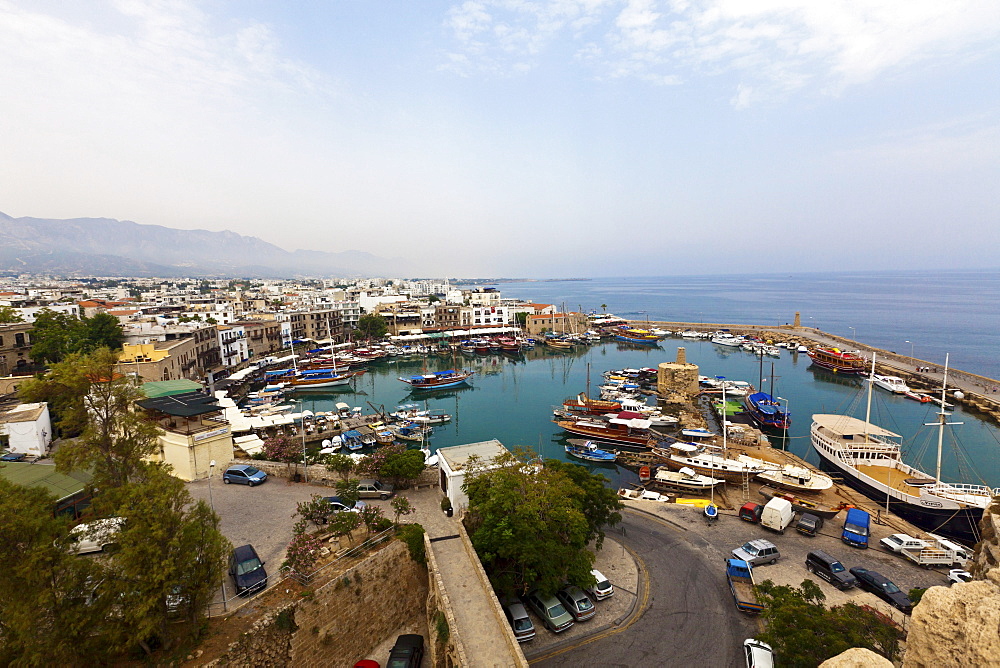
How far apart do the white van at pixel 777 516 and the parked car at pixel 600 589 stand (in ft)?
24.0

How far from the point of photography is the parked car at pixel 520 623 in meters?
11.1

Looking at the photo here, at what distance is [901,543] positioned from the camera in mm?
14859

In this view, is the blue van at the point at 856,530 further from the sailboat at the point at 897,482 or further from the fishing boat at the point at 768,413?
the fishing boat at the point at 768,413

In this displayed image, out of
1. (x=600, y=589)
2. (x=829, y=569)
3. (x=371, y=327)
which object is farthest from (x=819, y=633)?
(x=371, y=327)

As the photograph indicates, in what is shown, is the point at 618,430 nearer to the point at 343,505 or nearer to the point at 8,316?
the point at 343,505

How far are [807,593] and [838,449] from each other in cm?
1620

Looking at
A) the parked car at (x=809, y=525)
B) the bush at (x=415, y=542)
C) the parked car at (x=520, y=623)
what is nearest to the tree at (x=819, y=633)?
the parked car at (x=520, y=623)

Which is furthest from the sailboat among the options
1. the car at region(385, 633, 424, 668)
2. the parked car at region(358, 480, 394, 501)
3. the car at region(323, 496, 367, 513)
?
the car at region(323, 496, 367, 513)

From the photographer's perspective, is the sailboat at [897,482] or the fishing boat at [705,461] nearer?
the sailboat at [897,482]

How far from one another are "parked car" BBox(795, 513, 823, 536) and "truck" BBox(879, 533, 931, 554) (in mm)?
1799

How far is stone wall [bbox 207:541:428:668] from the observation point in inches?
373

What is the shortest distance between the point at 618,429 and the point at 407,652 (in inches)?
834

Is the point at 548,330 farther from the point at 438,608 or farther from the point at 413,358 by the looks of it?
the point at 438,608

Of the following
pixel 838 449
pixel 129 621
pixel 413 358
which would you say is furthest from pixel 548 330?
pixel 129 621
